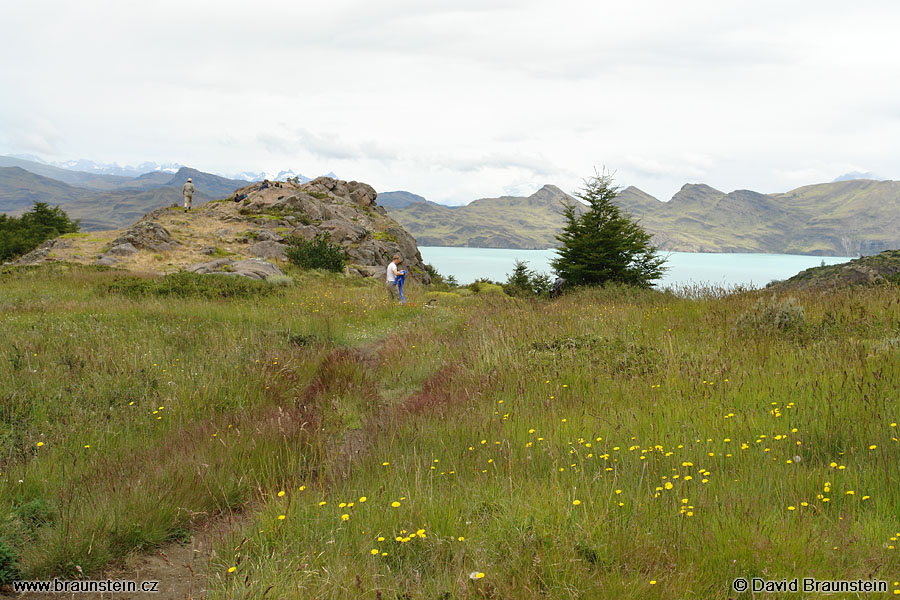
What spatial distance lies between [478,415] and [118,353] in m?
6.15

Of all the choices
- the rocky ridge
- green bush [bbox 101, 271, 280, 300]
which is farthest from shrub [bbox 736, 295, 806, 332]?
the rocky ridge

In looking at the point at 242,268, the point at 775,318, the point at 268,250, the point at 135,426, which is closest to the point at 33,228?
the point at 268,250

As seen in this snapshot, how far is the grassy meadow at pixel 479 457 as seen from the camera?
280 centimetres

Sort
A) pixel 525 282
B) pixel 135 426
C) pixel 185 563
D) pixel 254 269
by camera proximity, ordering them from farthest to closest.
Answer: pixel 525 282, pixel 254 269, pixel 135 426, pixel 185 563

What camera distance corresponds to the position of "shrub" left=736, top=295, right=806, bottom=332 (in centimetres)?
833

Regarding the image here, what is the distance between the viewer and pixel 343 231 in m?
38.4

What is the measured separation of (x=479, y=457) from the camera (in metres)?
4.34

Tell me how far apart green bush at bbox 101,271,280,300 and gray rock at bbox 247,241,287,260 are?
42.1ft

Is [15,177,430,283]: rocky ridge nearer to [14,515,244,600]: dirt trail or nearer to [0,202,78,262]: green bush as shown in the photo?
[14,515,244,600]: dirt trail

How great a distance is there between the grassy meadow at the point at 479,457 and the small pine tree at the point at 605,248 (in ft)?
51.2

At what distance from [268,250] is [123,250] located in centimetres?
801

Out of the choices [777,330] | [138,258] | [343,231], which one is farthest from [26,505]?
[343,231]

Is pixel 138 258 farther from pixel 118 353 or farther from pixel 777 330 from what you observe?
pixel 777 330

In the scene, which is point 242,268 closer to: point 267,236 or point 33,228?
point 267,236
